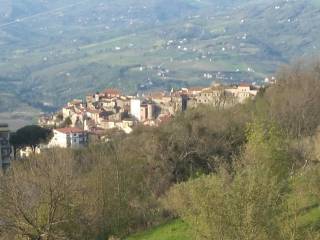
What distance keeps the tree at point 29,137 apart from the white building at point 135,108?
16973mm

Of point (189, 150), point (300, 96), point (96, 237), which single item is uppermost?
point (300, 96)

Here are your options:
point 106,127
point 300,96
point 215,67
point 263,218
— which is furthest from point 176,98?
point 215,67

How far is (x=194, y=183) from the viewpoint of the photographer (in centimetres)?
1286

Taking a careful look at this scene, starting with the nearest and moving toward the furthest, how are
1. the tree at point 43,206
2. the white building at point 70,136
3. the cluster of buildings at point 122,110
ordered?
the tree at point 43,206 → the white building at point 70,136 → the cluster of buildings at point 122,110

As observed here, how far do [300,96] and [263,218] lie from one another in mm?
23952

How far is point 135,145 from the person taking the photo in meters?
28.5

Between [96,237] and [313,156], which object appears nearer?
[96,237]

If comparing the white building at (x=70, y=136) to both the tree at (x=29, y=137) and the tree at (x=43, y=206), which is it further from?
the tree at (x=43, y=206)

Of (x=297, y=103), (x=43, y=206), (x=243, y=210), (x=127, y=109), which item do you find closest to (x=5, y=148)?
(x=297, y=103)

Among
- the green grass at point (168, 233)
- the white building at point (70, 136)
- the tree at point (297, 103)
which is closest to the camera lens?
the green grass at point (168, 233)

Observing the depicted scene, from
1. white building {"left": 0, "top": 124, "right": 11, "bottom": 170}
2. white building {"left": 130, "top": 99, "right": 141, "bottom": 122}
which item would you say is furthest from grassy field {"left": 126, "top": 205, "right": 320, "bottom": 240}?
white building {"left": 130, "top": 99, "right": 141, "bottom": 122}

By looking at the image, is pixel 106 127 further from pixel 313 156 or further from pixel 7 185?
pixel 7 185

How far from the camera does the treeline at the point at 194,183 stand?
1195 centimetres

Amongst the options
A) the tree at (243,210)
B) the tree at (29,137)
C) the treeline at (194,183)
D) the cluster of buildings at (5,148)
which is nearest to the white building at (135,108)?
the tree at (29,137)
